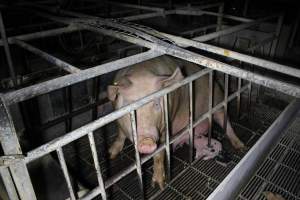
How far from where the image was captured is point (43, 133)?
3592 millimetres

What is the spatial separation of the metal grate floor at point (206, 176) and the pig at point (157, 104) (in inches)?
5.3

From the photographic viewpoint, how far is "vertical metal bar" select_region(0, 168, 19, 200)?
1.39 m

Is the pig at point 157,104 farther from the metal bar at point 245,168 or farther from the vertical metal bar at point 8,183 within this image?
the metal bar at point 245,168

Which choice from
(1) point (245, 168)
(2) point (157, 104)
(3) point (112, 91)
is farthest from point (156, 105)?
(1) point (245, 168)

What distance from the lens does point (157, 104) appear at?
2.71 meters

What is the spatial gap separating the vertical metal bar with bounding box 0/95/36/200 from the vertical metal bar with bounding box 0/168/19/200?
26 millimetres

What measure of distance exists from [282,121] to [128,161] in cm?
239

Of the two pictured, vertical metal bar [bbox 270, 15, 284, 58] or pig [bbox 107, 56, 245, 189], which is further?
vertical metal bar [bbox 270, 15, 284, 58]

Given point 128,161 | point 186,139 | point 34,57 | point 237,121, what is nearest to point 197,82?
point 186,139

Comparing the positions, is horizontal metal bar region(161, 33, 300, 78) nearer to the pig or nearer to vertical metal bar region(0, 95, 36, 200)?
the pig

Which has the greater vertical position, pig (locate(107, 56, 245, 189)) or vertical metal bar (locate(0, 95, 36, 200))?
vertical metal bar (locate(0, 95, 36, 200))

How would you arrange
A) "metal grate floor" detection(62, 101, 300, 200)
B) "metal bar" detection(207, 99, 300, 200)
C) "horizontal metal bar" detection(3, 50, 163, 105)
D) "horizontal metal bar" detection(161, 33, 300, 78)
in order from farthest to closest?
"metal grate floor" detection(62, 101, 300, 200), "horizontal metal bar" detection(161, 33, 300, 78), "horizontal metal bar" detection(3, 50, 163, 105), "metal bar" detection(207, 99, 300, 200)

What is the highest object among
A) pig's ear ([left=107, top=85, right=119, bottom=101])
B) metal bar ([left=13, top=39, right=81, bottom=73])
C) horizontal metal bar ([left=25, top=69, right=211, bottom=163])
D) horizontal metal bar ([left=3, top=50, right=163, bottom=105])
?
horizontal metal bar ([left=3, top=50, right=163, bottom=105])

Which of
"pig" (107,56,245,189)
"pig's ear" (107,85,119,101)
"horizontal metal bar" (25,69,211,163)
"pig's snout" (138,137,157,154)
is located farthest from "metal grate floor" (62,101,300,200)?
"horizontal metal bar" (25,69,211,163)
